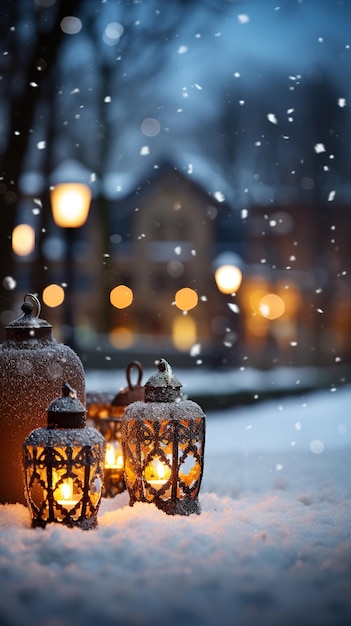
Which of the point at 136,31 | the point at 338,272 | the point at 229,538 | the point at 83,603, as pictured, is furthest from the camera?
the point at 338,272

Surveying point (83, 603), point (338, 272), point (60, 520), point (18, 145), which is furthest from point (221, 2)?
point (338, 272)

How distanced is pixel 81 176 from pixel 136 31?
290cm

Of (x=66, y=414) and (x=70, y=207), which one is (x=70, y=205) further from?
(x=66, y=414)

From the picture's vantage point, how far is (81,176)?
637 inches

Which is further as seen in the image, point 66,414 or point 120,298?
point 120,298

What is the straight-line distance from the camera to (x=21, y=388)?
573 centimetres

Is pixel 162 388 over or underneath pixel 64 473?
over

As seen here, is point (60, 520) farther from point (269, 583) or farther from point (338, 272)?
point (338, 272)

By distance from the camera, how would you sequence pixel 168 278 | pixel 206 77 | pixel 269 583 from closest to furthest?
pixel 269 583 → pixel 206 77 → pixel 168 278

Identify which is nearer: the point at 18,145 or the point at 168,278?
the point at 18,145

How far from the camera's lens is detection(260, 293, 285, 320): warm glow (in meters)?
43.0

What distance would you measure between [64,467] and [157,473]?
34.5 inches

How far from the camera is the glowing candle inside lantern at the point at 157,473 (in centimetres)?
562

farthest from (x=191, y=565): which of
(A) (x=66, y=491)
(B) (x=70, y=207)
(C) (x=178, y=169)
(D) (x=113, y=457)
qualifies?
(C) (x=178, y=169)
